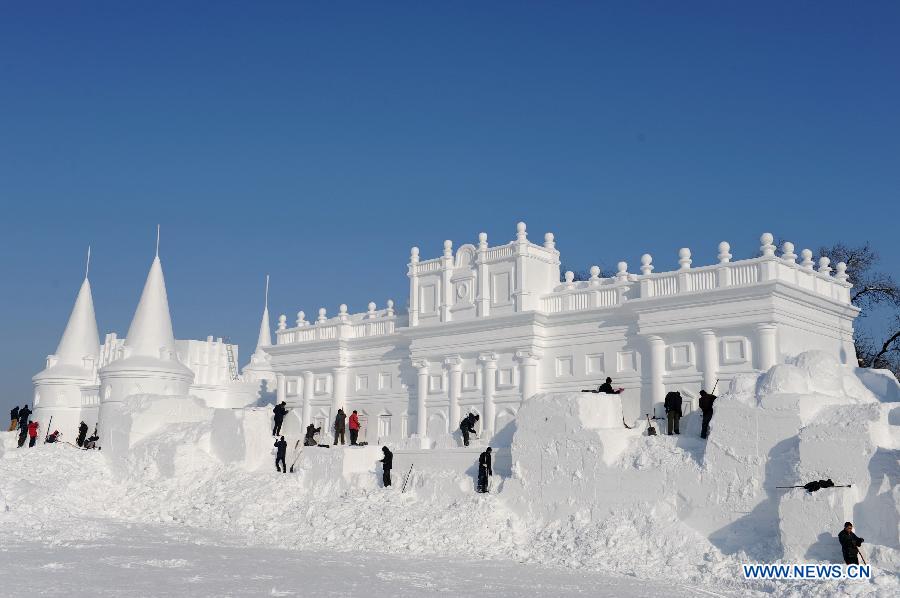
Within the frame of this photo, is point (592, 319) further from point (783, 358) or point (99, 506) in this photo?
point (99, 506)

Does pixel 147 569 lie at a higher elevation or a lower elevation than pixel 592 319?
lower

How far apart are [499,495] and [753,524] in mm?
6885

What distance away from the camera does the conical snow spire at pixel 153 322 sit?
40031 mm

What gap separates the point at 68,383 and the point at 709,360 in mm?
33448

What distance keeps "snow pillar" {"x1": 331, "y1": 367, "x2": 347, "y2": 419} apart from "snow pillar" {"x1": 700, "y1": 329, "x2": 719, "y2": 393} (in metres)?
16.9

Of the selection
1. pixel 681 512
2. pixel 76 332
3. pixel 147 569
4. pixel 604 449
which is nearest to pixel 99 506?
pixel 147 569

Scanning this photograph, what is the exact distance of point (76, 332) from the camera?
4828 centimetres

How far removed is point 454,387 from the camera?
113 ft

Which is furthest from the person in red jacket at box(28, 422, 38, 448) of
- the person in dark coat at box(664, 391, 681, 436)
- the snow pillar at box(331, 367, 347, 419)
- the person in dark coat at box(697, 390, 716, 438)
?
the person in dark coat at box(697, 390, 716, 438)

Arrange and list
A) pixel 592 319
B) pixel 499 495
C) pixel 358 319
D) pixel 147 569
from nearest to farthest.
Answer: pixel 147 569 → pixel 499 495 → pixel 592 319 → pixel 358 319

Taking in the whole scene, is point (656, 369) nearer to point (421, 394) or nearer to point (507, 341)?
point (507, 341)

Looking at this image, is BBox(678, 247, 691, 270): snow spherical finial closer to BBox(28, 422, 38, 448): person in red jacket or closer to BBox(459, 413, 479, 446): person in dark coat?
BBox(459, 413, 479, 446): person in dark coat

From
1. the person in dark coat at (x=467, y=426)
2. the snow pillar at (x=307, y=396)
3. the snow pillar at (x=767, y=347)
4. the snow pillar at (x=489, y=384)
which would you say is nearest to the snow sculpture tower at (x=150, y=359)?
the snow pillar at (x=307, y=396)

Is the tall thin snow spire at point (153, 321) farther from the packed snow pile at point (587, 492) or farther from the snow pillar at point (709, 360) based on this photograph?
the snow pillar at point (709, 360)
